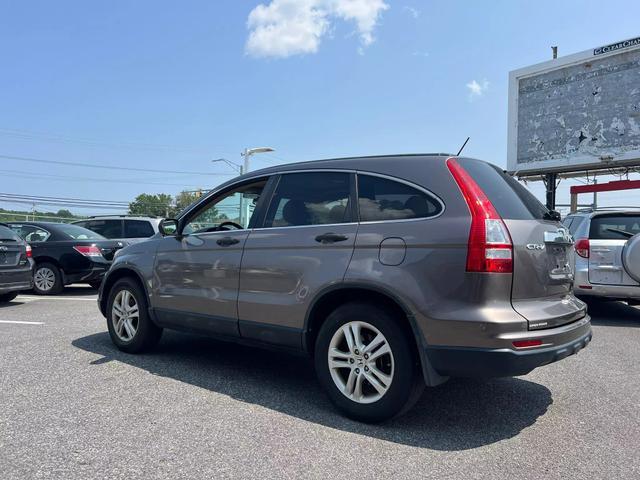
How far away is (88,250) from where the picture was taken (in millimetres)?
10742

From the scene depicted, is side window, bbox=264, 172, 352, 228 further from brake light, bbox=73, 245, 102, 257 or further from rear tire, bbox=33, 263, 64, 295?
rear tire, bbox=33, 263, 64, 295

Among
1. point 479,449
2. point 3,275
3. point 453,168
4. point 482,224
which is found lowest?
point 479,449

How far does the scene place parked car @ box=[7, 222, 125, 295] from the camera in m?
10.7

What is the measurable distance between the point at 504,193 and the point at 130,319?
3933mm

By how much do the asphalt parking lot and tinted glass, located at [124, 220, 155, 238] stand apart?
7501 millimetres

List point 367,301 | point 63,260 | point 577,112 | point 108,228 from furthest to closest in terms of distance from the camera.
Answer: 1. point 577,112
2. point 108,228
3. point 63,260
4. point 367,301

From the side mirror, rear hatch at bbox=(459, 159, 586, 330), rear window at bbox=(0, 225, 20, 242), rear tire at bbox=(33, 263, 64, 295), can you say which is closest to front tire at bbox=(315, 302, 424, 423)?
rear hatch at bbox=(459, 159, 586, 330)

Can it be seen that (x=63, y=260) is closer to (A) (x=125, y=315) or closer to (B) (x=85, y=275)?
(B) (x=85, y=275)

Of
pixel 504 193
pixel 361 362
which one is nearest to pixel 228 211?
pixel 361 362

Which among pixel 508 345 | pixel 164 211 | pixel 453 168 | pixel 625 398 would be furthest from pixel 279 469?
pixel 164 211

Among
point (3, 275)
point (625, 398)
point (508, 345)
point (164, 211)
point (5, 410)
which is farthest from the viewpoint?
point (164, 211)

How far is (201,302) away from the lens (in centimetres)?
473

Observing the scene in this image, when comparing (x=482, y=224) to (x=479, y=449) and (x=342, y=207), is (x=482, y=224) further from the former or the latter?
(x=479, y=449)

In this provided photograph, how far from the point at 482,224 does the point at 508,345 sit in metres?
0.75
